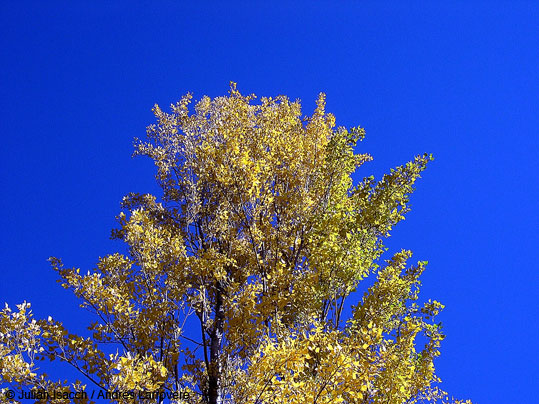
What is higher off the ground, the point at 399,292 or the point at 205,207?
the point at 205,207

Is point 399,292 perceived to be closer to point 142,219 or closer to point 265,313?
point 265,313

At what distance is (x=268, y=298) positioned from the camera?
6602mm

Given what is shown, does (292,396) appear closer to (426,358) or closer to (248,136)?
(426,358)

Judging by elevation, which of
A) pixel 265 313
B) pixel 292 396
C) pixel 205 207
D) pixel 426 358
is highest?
pixel 205 207

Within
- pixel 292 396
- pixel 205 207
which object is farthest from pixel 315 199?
pixel 292 396

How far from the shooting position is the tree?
4.80 m

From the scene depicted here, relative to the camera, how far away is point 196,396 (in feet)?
24.1

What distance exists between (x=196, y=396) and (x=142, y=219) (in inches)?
123

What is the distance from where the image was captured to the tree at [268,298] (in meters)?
4.80

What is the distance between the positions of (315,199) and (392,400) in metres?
4.27

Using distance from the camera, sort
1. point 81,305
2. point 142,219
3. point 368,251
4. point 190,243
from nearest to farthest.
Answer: point 81,305 → point 368,251 → point 142,219 → point 190,243

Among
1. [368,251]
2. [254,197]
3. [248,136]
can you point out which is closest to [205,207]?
[248,136]

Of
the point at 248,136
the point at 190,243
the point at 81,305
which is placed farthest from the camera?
the point at 190,243

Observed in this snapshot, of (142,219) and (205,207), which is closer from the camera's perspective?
(142,219)
